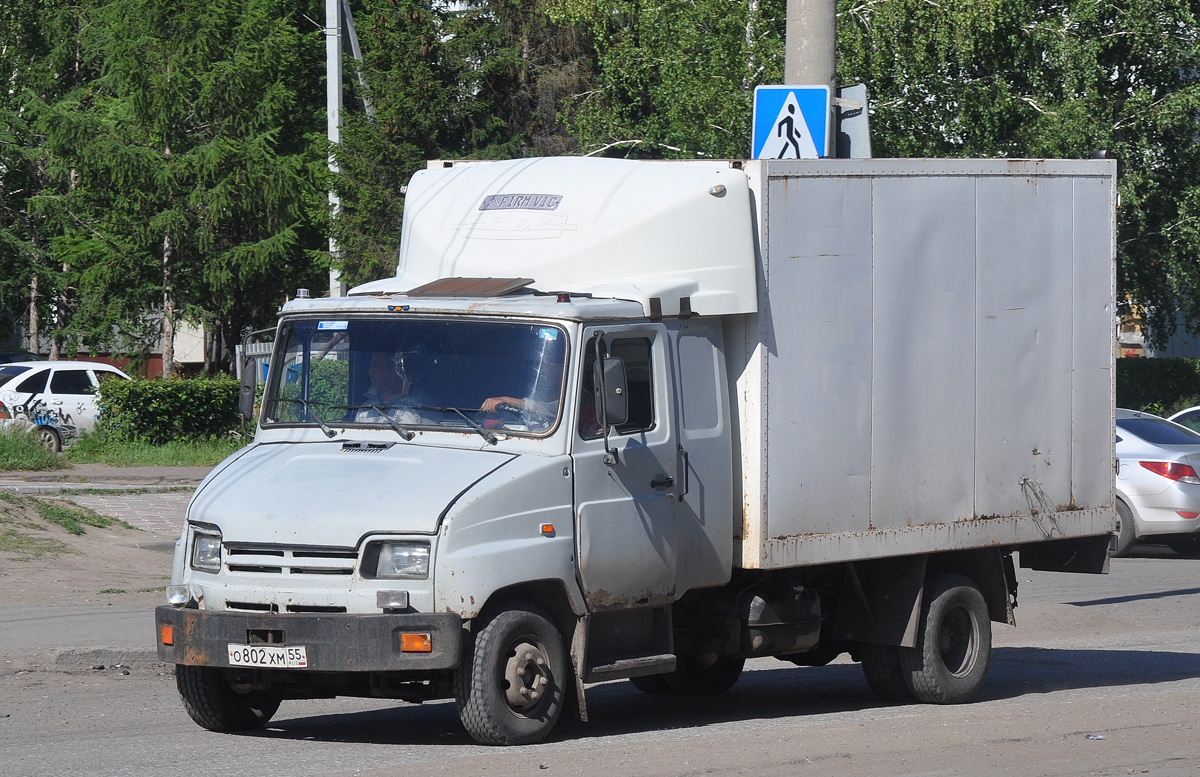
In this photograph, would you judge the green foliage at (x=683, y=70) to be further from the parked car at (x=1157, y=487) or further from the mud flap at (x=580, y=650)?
the mud flap at (x=580, y=650)

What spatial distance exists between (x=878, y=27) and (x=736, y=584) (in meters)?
19.4

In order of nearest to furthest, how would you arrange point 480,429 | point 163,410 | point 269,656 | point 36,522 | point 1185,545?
point 269,656 → point 480,429 → point 36,522 → point 1185,545 → point 163,410

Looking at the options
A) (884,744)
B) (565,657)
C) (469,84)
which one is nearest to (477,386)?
(565,657)

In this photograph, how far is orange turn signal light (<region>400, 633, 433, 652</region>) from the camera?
715 cm

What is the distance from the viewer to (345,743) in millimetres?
7930

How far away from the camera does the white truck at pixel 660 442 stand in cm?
738

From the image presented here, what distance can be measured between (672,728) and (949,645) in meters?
2.21

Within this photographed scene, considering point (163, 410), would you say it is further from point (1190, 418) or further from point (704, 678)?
point (704, 678)

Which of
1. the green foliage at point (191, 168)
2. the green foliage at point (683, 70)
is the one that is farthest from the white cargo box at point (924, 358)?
the green foliage at point (191, 168)

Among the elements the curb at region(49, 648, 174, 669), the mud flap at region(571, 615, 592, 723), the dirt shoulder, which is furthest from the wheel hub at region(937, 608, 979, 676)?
the dirt shoulder

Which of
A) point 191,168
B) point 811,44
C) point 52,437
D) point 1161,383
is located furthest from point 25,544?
point 1161,383

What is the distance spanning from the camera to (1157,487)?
59.8ft

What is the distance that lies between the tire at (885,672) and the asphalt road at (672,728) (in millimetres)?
89

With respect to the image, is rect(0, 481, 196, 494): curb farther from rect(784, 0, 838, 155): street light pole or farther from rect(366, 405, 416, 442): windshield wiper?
rect(366, 405, 416, 442): windshield wiper
